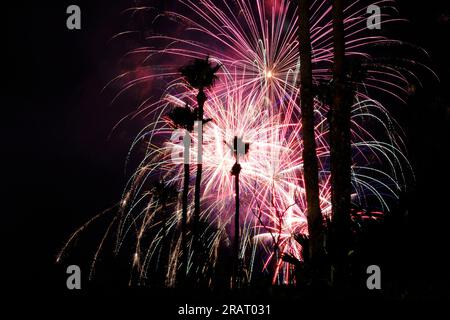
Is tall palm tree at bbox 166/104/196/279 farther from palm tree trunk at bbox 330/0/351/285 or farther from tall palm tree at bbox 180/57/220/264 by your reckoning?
palm tree trunk at bbox 330/0/351/285

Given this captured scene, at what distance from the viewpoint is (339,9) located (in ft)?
40.7

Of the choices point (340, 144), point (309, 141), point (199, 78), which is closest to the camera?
point (340, 144)

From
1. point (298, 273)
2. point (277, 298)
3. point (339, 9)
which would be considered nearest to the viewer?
point (277, 298)

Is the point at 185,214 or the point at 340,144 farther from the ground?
the point at 340,144

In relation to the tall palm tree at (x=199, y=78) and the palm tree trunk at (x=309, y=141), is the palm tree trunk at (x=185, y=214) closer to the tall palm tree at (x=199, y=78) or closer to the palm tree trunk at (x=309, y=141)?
the tall palm tree at (x=199, y=78)

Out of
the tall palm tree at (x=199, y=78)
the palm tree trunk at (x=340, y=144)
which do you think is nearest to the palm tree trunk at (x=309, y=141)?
the palm tree trunk at (x=340, y=144)

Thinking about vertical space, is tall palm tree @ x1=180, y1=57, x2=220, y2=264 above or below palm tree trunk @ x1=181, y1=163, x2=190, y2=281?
above

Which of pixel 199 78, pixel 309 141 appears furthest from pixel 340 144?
pixel 199 78

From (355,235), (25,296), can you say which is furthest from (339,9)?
(25,296)

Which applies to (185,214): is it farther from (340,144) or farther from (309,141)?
(340,144)

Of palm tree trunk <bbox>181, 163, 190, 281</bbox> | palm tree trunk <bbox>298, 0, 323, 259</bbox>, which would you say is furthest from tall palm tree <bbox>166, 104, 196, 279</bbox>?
palm tree trunk <bbox>298, 0, 323, 259</bbox>
